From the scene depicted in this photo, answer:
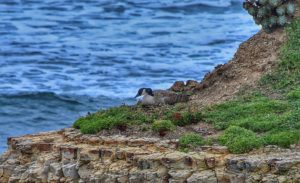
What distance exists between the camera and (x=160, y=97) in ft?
61.2

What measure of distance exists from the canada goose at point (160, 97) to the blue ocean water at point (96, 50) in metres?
5.38

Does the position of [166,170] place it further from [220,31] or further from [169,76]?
[220,31]

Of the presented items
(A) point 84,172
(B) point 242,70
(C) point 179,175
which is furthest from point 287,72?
(A) point 84,172

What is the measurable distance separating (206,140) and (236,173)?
1.13 m

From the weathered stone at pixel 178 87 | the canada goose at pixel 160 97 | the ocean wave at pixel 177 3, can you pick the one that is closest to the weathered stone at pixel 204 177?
the canada goose at pixel 160 97

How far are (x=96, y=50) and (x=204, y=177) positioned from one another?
1959cm

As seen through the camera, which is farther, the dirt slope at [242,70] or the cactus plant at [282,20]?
the cactus plant at [282,20]

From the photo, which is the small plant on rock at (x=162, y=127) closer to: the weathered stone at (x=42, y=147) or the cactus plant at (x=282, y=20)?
the weathered stone at (x=42, y=147)

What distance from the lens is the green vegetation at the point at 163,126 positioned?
1681 cm

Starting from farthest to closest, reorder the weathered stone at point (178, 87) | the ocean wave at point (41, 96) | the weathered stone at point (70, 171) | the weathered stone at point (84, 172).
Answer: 1. the ocean wave at point (41, 96)
2. the weathered stone at point (178, 87)
3. the weathered stone at point (70, 171)
4. the weathered stone at point (84, 172)

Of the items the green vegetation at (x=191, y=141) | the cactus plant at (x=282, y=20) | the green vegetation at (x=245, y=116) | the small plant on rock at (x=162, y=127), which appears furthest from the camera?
the cactus plant at (x=282, y=20)

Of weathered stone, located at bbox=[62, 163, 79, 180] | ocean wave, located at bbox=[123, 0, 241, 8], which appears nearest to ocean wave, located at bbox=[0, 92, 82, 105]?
weathered stone, located at bbox=[62, 163, 79, 180]

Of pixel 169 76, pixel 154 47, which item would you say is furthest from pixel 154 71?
pixel 154 47

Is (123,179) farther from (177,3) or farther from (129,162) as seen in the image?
(177,3)
